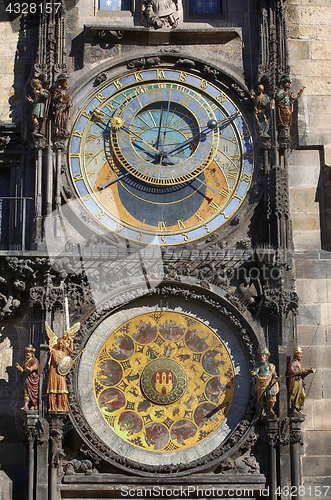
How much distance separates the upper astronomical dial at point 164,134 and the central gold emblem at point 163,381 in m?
2.94

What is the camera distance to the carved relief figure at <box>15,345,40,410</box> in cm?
1352

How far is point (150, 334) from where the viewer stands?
14.2 metres

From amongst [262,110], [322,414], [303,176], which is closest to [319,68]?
[262,110]

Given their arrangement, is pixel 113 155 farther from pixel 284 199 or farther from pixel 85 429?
pixel 85 429

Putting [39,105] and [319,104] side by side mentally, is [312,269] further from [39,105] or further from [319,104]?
[39,105]

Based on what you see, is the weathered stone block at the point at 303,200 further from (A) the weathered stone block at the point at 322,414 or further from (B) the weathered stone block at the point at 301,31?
(A) the weathered stone block at the point at 322,414

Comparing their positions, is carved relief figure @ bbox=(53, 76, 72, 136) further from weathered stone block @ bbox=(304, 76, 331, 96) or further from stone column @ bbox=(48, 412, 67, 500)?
stone column @ bbox=(48, 412, 67, 500)

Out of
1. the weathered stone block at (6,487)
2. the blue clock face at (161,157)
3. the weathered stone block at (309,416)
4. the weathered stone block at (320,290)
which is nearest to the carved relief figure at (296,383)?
the weathered stone block at (309,416)

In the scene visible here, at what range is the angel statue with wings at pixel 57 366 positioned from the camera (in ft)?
44.1

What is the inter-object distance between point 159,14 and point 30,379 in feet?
20.8

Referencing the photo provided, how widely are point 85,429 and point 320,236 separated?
192 inches

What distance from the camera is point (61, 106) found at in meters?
14.9

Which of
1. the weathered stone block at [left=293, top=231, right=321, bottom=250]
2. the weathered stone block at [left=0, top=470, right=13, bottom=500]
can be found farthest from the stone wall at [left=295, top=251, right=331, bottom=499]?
the weathered stone block at [left=0, top=470, right=13, bottom=500]

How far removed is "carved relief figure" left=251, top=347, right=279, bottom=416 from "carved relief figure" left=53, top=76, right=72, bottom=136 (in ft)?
15.6
